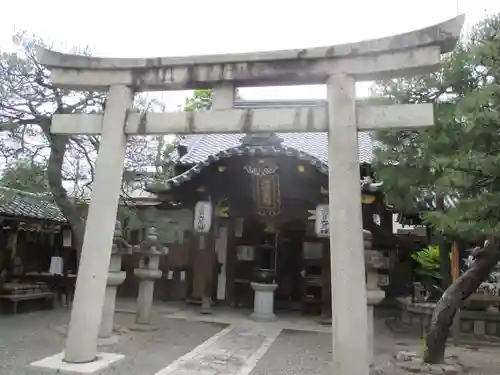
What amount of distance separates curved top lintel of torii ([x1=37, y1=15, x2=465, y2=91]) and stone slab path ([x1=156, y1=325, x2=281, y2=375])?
13.6 ft

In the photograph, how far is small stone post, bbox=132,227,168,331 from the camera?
9.84 meters

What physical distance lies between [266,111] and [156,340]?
5502mm

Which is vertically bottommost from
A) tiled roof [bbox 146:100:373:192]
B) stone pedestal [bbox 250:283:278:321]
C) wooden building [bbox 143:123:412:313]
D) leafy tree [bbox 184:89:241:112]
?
stone pedestal [bbox 250:283:278:321]

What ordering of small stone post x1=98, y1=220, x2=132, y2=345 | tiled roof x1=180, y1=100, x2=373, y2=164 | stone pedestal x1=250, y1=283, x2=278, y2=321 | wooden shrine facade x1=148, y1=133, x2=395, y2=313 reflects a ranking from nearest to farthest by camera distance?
small stone post x1=98, y1=220, x2=132, y2=345
wooden shrine facade x1=148, y1=133, x2=395, y2=313
stone pedestal x1=250, y1=283, x2=278, y2=321
tiled roof x1=180, y1=100, x2=373, y2=164

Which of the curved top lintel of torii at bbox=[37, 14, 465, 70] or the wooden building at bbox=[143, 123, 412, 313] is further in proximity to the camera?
the wooden building at bbox=[143, 123, 412, 313]

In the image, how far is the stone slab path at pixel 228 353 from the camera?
669 cm

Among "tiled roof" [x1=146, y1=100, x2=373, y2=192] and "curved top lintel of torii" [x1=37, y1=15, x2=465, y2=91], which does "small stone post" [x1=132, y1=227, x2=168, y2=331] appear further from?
"curved top lintel of torii" [x1=37, y1=15, x2=465, y2=91]

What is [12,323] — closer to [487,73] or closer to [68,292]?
[68,292]

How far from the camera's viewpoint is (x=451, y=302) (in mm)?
6887

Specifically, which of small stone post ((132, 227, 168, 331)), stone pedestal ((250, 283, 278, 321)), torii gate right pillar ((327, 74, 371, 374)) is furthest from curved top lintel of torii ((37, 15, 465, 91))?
stone pedestal ((250, 283, 278, 321))

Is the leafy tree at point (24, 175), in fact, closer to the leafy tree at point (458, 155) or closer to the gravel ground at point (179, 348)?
the gravel ground at point (179, 348)

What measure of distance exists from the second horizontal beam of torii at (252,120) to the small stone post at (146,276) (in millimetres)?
4630

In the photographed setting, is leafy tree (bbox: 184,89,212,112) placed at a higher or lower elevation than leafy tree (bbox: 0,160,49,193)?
higher

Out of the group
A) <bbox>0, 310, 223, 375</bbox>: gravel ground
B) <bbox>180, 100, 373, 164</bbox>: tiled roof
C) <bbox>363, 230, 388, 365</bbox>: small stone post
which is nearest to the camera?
<bbox>0, 310, 223, 375</bbox>: gravel ground
